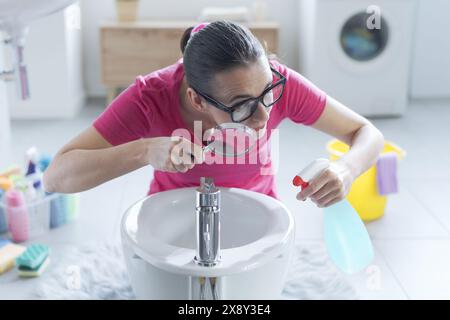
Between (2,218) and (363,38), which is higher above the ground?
(363,38)

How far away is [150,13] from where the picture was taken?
3.62 m

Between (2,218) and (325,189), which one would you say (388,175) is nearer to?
(325,189)

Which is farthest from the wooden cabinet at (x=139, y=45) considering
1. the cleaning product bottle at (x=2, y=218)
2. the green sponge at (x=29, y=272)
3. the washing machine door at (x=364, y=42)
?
the green sponge at (x=29, y=272)

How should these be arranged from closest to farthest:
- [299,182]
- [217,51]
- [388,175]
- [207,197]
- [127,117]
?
[207,197] → [299,182] → [217,51] → [127,117] → [388,175]

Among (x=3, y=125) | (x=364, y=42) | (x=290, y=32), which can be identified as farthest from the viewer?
(x=290, y=32)

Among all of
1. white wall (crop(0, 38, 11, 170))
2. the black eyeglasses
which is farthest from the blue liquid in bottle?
white wall (crop(0, 38, 11, 170))

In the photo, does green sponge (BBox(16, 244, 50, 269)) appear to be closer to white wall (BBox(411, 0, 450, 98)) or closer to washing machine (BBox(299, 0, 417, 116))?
washing machine (BBox(299, 0, 417, 116))

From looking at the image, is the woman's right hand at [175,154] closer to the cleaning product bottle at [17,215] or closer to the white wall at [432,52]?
the cleaning product bottle at [17,215]

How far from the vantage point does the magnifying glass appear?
911 millimetres

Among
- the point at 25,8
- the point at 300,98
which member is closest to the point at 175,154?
the point at 25,8

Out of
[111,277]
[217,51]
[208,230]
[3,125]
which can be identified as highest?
[217,51]

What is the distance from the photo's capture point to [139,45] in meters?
3.35

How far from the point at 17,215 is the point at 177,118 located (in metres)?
0.94

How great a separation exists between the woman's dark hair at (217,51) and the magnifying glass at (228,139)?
191 mm
